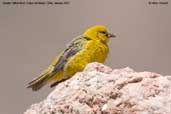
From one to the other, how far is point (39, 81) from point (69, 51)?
0.79 feet

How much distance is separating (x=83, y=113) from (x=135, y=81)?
0.19 meters

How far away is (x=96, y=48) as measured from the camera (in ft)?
8.34

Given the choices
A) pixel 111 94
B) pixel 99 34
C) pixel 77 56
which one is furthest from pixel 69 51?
pixel 111 94

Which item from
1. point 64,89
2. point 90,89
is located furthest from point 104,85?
point 64,89

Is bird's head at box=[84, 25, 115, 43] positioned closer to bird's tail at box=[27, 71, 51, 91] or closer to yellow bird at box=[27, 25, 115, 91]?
yellow bird at box=[27, 25, 115, 91]

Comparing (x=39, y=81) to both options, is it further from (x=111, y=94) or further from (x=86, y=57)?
(x=111, y=94)

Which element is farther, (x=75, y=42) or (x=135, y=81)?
(x=75, y=42)

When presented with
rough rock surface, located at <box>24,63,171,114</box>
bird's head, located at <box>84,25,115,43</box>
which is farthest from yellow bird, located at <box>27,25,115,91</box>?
rough rock surface, located at <box>24,63,171,114</box>

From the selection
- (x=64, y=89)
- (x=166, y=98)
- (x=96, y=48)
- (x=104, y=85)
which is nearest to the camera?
(x=166, y=98)

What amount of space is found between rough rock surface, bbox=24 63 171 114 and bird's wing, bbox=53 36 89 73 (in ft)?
3.34

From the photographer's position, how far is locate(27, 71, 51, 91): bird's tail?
8.02 feet

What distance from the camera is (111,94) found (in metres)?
1.36

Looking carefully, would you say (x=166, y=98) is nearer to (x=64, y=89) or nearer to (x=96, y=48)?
(x=64, y=89)

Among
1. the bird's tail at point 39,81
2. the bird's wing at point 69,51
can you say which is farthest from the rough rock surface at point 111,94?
the bird's wing at point 69,51
